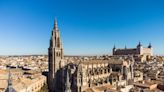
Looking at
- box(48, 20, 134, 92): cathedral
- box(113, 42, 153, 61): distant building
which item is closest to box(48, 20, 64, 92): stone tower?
box(48, 20, 134, 92): cathedral

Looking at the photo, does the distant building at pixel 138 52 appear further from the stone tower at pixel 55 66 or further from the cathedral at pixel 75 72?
the stone tower at pixel 55 66

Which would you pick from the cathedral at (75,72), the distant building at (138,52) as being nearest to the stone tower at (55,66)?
the cathedral at (75,72)

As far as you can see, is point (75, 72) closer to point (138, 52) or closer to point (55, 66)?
point (55, 66)

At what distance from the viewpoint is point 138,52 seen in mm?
148250

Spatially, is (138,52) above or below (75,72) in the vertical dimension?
above

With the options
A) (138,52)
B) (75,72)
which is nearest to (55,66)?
(75,72)

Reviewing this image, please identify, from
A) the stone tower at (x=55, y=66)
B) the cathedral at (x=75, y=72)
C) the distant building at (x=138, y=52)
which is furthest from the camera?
the distant building at (x=138, y=52)

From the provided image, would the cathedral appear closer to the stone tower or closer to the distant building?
the stone tower

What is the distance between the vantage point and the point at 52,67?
65.8 meters

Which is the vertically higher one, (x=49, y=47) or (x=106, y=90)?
(x=49, y=47)

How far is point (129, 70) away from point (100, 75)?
44.8ft

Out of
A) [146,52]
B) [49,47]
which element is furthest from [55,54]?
[146,52]

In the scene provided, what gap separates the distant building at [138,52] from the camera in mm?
142262

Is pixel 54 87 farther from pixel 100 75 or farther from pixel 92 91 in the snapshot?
pixel 92 91
